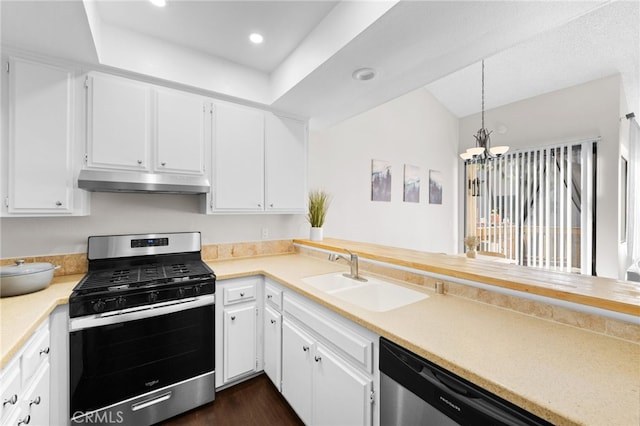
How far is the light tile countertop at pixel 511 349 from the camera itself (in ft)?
Answer: 2.20

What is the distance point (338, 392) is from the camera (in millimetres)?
1306

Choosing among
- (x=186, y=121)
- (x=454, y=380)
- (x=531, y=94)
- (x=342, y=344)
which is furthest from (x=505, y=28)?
(x=531, y=94)

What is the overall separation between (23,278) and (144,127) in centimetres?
114

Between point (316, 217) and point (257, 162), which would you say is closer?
point (257, 162)

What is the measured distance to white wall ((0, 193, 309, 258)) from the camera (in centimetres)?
183

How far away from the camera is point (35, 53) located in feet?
5.37

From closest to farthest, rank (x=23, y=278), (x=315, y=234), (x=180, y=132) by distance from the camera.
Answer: (x=23, y=278), (x=180, y=132), (x=315, y=234)

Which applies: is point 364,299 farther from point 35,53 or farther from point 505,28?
point 35,53

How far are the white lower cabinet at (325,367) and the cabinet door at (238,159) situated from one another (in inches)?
39.6

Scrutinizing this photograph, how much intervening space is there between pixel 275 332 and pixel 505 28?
2.30m

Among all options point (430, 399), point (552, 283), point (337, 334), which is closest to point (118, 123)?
point (337, 334)

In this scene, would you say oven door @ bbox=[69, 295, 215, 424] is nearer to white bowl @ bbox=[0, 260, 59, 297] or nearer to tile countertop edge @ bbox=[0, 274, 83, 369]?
tile countertop edge @ bbox=[0, 274, 83, 369]

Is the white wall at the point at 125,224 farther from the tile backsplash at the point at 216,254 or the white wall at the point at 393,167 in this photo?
the white wall at the point at 393,167

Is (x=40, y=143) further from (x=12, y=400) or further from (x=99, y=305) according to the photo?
(x=12, y=400)
